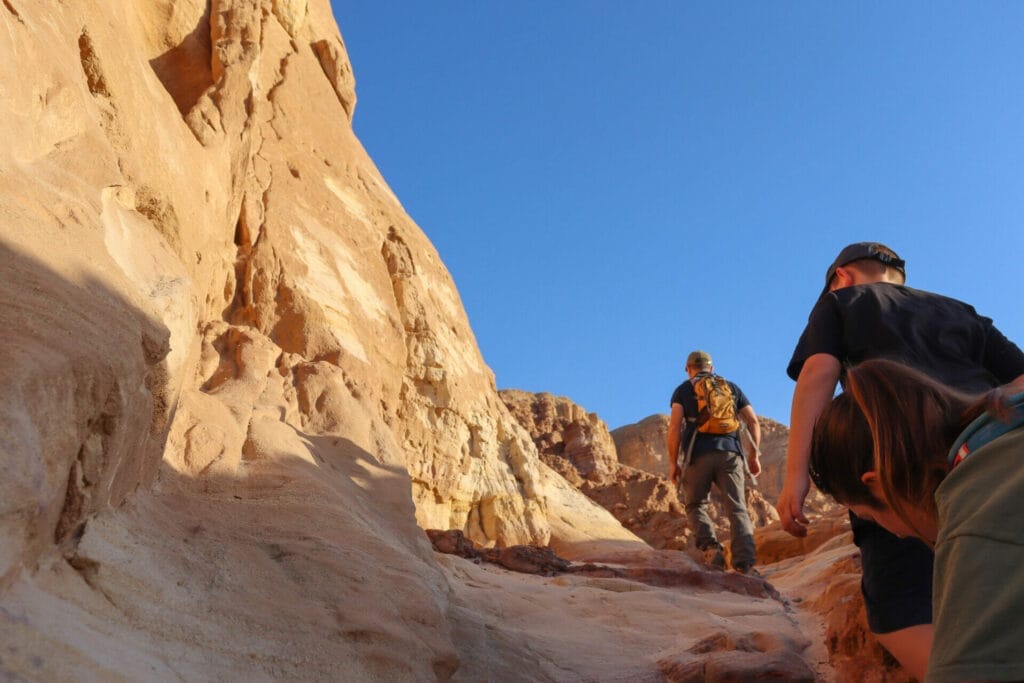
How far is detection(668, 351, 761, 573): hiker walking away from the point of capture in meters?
7.00

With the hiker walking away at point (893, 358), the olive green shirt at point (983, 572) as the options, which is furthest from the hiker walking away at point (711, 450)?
the olive green shirt at point (983, 572)

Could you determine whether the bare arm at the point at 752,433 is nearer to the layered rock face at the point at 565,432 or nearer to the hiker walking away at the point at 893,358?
the hiker walking away at the point at 893,358

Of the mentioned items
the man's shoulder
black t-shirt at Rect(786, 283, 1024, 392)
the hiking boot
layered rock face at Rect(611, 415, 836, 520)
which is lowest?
the hiking boot

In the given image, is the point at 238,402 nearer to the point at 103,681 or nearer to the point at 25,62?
the point at 25,62

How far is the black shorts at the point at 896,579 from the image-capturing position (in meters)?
2.37

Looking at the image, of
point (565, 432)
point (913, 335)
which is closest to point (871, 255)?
point (913, 335)

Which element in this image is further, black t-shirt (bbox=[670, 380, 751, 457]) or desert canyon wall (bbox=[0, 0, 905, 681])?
black t-shirt (bbox=[670, 380, 751, 457])

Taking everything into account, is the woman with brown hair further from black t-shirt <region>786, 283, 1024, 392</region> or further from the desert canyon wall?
the desert canyon wall

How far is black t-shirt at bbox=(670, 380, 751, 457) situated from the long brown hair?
212 inches

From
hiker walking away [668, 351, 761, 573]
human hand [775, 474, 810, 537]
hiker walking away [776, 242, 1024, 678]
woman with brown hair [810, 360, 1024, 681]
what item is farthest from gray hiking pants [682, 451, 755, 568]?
woman with brown hair [810, 360, 1024, 681]

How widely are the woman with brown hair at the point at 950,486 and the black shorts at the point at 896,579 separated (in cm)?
75

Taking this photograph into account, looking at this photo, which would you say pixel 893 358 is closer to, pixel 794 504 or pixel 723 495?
pixel 794 504

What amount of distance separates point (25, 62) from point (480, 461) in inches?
275

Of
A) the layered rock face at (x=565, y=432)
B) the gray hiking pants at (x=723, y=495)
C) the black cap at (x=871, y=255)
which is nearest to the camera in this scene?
the black cap at (x=871, y=255)
